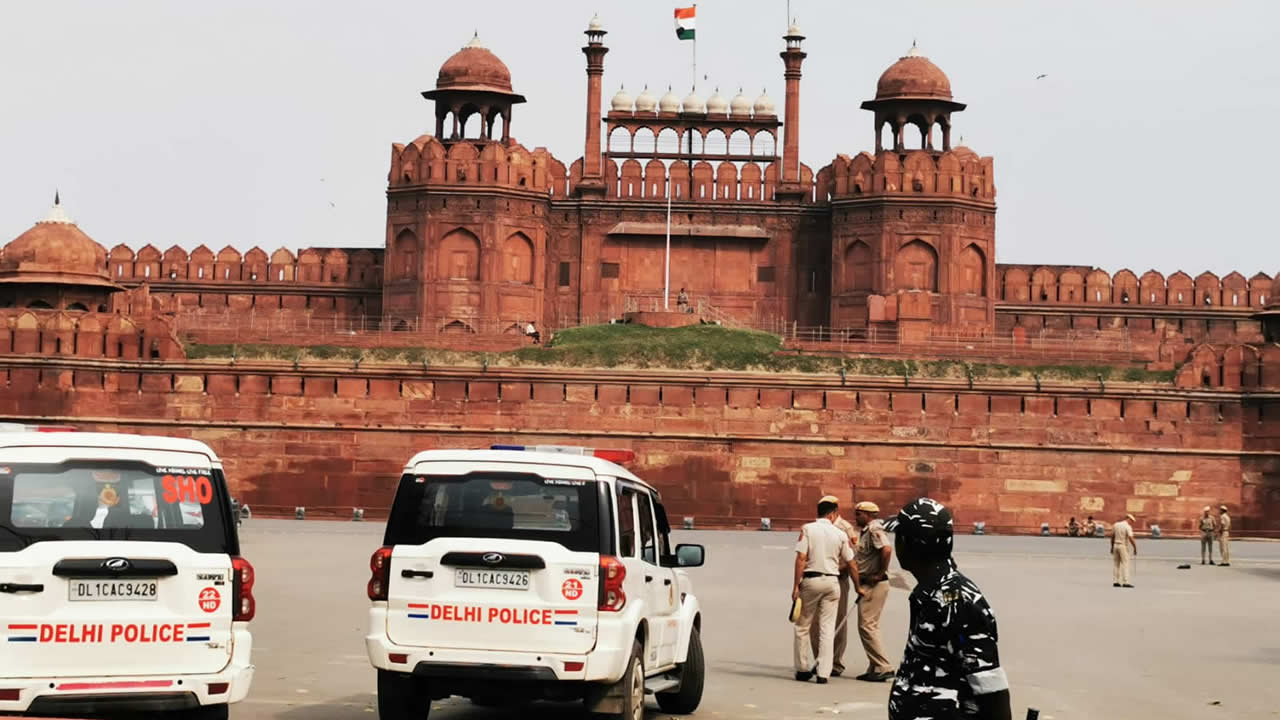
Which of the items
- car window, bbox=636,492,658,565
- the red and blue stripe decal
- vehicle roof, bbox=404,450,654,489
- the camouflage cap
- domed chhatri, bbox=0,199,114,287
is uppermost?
domed chhatri, bbox=0,199,114,287

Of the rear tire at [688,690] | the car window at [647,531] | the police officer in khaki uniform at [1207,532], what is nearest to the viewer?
the car window at [647,531]

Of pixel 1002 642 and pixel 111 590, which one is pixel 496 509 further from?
pixel 1002 642

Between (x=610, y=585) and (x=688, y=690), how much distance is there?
1919 millimetres

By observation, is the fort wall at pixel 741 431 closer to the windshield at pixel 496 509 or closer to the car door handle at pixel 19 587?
the windshield at pixel 496 509

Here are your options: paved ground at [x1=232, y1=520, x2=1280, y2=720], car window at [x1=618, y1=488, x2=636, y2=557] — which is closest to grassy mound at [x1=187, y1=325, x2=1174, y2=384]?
paved ground at [x1=232, y1=520, x2=1280, y2=720]

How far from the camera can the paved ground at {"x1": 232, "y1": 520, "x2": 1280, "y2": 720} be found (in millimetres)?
11922

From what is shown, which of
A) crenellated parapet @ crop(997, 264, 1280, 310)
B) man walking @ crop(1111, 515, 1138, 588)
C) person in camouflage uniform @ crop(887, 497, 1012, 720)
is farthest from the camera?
crenellated parapet @ crop(997, 264, 1280, 310)

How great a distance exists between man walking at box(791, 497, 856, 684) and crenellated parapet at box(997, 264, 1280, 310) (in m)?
38.4

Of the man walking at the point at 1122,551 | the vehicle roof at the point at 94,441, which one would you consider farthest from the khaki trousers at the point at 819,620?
the man walking at the point at 1122,551

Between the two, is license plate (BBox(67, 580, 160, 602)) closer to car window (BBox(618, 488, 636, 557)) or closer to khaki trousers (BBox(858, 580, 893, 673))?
car window (BBox(618, 488, 636, 557))

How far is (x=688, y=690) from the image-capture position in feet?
38.3

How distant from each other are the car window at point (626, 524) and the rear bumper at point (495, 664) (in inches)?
20.8

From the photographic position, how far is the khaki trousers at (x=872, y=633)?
13.5 meters

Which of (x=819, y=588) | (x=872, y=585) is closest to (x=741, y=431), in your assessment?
(x=872, y=585)
